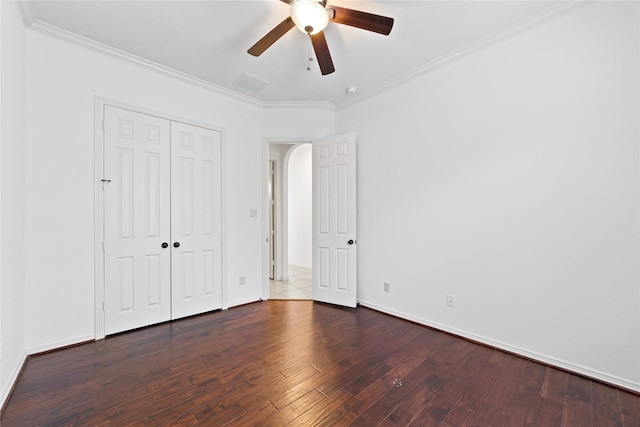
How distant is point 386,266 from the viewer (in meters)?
3.38

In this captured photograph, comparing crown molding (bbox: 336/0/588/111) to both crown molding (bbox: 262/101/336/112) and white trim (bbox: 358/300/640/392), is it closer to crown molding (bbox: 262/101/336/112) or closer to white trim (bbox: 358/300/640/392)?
crown molding (bbox: 262/101/336/112)

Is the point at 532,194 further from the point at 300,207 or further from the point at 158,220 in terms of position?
the point at 300,207

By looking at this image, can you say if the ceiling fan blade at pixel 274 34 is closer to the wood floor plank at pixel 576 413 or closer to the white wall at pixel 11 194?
the white wall at pixel 11 194

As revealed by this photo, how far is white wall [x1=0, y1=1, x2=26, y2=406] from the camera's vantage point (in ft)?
5.68

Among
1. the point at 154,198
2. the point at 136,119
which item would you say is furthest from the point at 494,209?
the point at 136,119

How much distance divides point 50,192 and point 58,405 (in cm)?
170

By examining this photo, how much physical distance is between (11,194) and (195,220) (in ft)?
5.02

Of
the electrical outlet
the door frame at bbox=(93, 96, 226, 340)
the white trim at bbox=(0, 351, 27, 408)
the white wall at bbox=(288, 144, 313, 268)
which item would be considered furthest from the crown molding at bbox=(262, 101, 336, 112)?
the white trim at bbox=(0, 351, 27, 408)

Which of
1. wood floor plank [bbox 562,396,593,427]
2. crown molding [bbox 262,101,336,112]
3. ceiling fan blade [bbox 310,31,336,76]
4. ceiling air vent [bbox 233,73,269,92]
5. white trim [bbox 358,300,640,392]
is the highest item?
ceiling air vent [bbox 233,73,269,92]

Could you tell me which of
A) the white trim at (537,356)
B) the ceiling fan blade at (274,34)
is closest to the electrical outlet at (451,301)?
the white trim at (537,356)

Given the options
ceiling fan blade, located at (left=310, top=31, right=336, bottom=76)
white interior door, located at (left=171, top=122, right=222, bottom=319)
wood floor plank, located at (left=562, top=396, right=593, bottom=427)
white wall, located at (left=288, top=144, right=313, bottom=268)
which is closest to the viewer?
wood floor plank, located at (left=562, top=396, right=593, bottom=427)

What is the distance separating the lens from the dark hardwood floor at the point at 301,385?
1.61 metres

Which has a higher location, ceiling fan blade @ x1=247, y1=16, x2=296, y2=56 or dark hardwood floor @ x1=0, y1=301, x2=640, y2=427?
ceiling fan blade @ x1=247, y1=16, x2=296, y2=56

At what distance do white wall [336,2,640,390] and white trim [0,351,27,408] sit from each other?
3.31 meters
